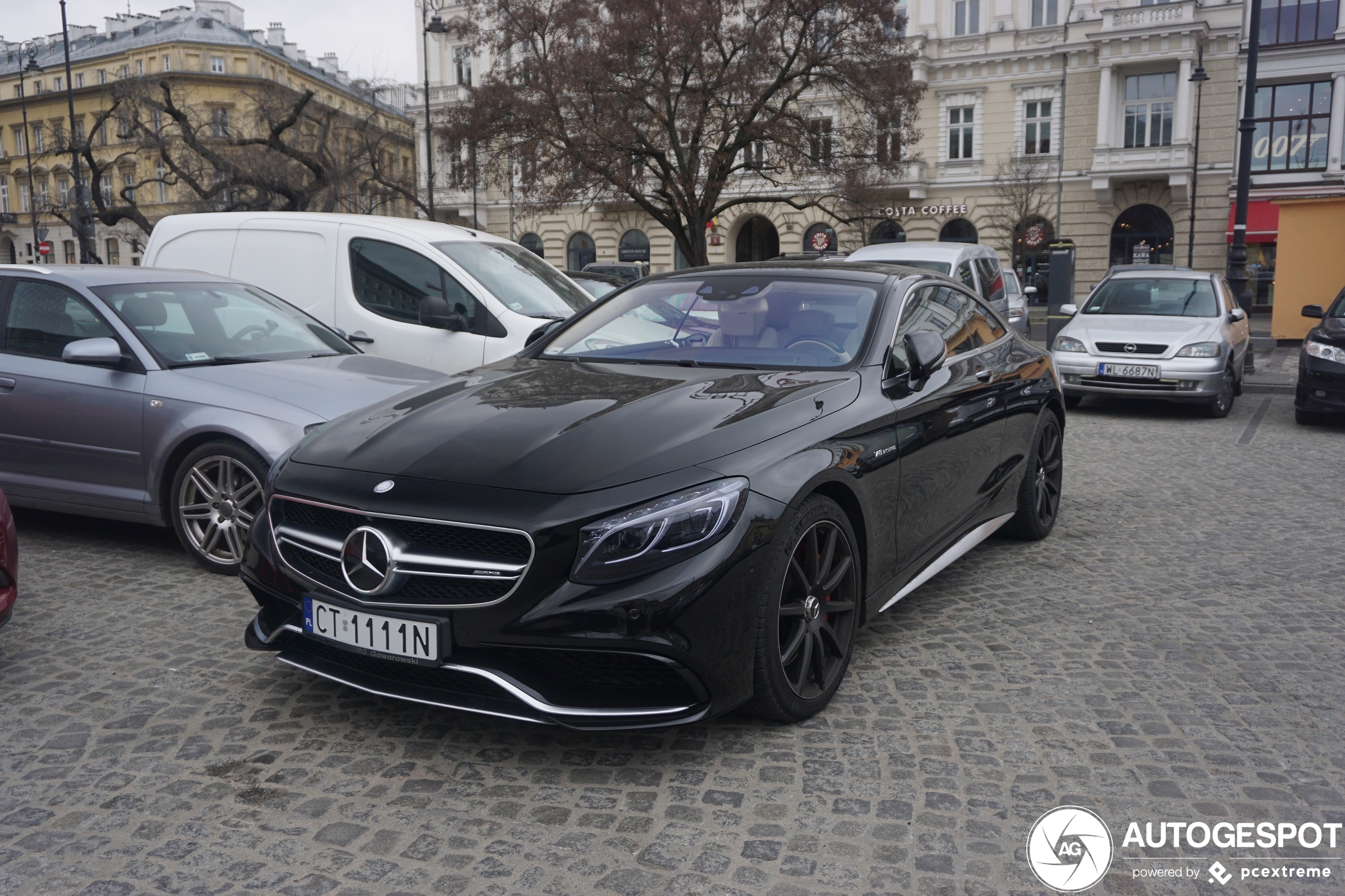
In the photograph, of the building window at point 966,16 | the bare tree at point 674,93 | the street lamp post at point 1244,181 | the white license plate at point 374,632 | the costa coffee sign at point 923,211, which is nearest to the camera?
the white license plate at point 374,632

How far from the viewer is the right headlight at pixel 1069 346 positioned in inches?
480

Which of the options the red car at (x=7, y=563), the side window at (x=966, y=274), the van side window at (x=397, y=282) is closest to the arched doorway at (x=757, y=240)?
the side window at (x=966, y=274)

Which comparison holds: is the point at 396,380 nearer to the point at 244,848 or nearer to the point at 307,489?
the point at 307,489

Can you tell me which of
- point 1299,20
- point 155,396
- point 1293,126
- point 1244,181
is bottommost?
point 155,396

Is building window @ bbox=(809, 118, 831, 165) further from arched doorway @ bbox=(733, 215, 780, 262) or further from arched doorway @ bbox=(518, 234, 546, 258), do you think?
arched doorway @ bbox=(518, 234, 546, 258)

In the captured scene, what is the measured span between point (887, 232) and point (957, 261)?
34107 mm

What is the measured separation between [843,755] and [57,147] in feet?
132

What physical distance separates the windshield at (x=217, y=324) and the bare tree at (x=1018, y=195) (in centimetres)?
3820

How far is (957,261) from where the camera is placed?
12672 mm

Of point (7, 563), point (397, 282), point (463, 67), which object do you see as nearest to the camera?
point (7, 563)

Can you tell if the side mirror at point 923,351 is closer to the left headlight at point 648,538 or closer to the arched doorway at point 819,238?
the left headlight at point 648,538

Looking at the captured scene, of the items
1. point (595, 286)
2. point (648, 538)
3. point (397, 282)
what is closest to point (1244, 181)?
point (595, 286)

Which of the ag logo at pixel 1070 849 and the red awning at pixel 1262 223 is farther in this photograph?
the red awning at pixel 1262 223

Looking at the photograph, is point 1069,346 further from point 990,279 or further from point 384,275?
point 384,275
